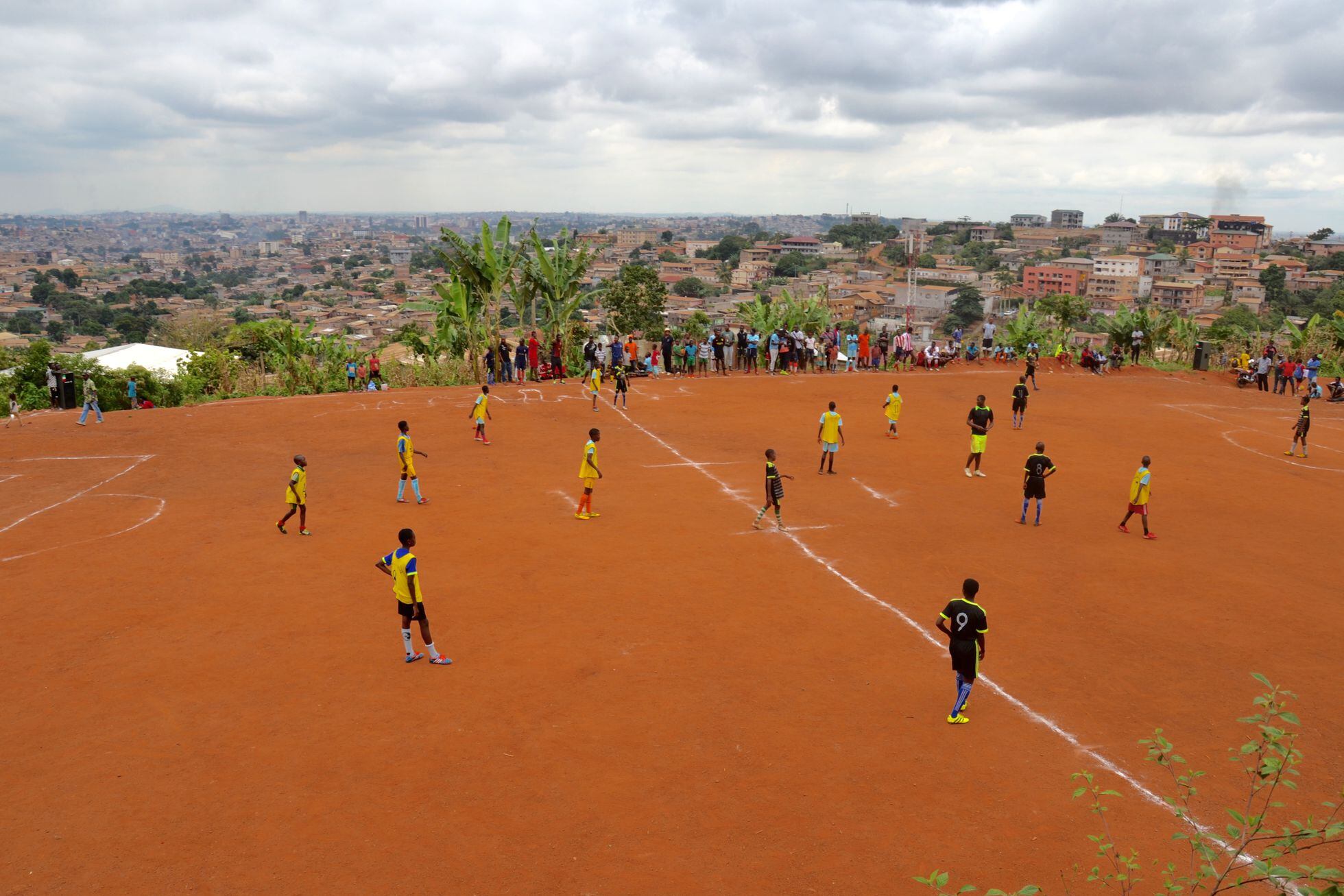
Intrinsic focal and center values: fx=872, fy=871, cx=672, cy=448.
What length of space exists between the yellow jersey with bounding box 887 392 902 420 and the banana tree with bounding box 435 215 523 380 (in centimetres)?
1346

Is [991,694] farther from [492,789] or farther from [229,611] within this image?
[229,611]

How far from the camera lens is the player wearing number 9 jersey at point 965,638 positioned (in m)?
8.68

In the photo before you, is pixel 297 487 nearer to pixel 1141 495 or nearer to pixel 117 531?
pixel 117 531

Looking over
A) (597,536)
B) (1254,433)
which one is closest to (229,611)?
(597,536)

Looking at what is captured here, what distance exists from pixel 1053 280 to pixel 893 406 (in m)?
114

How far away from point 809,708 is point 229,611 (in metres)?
7.50

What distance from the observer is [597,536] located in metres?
14.2

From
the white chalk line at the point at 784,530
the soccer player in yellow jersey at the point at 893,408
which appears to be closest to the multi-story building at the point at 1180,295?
the soccer player in yellow jersey at the point at 893,408

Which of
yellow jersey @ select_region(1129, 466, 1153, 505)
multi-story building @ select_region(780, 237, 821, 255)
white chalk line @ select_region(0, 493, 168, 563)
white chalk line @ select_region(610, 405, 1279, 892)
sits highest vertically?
multi-story building @ select_region(780, 237, 821, 255)

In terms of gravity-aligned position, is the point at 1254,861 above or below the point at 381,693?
above

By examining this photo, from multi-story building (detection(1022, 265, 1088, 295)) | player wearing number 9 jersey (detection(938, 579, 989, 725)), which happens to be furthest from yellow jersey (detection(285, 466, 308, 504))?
multi-story building (detection(1022, 265, 1088, 295))

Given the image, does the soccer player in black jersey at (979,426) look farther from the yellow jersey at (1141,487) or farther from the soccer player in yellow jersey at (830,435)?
the yellow jersey at (1141,487)

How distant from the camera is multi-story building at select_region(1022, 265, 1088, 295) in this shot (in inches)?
4707

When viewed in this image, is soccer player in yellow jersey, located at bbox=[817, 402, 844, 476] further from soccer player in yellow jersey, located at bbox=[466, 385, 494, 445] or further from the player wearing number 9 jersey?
the player wearing number 9 jersey
